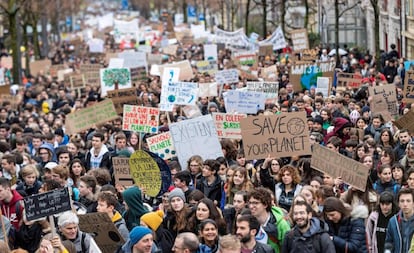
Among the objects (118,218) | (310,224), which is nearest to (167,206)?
(118,218)

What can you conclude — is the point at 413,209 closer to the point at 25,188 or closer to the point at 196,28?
the point at 25,188

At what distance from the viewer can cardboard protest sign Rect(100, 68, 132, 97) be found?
31.0 meters

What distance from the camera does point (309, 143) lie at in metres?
16.1

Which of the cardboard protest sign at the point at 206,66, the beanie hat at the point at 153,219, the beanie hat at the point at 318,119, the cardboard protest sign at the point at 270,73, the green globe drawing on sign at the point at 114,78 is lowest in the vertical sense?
the cardboard protest sign at the point at 206,66

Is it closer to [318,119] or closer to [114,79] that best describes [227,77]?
[114,79]

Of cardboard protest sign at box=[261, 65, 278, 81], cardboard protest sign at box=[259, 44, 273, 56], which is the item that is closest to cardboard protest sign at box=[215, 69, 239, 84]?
cardboard protest sign at box=[261, 65, 278, 81]

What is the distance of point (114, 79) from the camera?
102 ft

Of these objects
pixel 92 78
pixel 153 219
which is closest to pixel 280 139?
pixel 153 219

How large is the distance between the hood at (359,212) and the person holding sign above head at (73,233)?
2395 millimetres

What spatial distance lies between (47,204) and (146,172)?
3405 millimetres

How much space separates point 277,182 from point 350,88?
13.1 meters

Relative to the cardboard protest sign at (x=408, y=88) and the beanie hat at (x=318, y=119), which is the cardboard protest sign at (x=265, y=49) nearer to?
the cardboard protest sign at (x=408, y=88)

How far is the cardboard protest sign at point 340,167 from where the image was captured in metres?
12.6

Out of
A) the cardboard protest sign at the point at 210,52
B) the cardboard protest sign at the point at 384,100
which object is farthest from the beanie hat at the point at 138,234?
the cardboard protest sign at the point at 210,52
